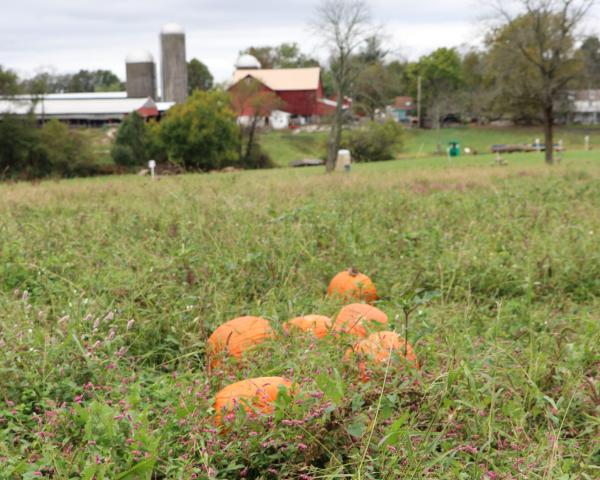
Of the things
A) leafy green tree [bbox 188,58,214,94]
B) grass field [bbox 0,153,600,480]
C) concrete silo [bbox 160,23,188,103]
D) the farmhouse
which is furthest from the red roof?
grass field [bbox 0,153,600,480]

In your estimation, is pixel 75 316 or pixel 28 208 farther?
pixel 28 208

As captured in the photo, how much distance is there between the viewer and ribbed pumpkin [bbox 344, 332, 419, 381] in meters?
3.74

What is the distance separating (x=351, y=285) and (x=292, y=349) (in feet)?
7.78

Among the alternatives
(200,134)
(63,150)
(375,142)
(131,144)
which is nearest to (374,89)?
(375,142)

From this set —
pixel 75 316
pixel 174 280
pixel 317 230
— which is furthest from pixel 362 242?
pixel 75 316

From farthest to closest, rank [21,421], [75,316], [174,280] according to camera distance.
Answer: [174,280], [75,316], [21,421]

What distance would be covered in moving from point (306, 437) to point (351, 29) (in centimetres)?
4141

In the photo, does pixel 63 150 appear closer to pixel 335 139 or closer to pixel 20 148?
pixel 20 148

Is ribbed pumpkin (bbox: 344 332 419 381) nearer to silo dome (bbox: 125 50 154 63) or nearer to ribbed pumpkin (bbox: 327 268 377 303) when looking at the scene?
ribbed pumpkin (bbox: 327 268 377 303)

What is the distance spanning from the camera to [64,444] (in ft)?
10.1

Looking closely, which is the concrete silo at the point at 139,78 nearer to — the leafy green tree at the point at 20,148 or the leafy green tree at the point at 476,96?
the leafy green tree at the point at 20,148

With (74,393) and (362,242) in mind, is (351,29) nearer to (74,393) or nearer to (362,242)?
(362,242)

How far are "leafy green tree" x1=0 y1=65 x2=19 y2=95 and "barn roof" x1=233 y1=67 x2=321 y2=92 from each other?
3163 centimetres

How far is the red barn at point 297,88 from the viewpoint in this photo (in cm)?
8162
